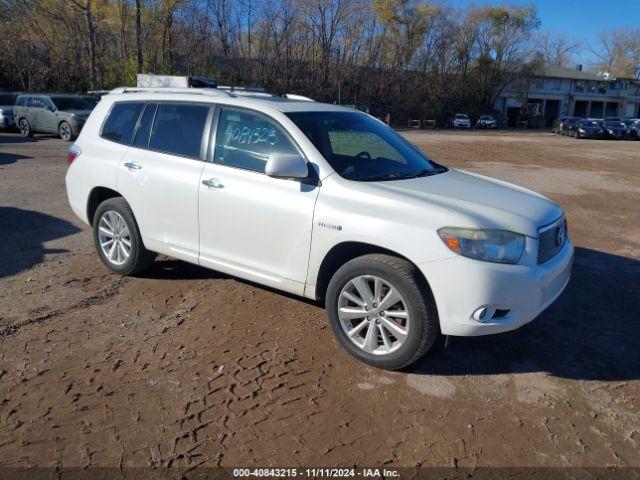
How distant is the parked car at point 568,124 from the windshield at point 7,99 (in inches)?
1563

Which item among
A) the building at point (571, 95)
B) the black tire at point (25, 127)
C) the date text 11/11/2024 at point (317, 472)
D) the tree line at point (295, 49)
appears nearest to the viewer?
the date text 11/11/2024 at point (317, 472)

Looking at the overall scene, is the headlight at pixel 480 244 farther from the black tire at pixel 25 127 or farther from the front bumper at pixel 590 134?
the front bumper at pixel 590 134

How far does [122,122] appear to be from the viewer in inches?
209

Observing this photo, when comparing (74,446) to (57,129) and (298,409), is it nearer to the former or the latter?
(298,409)

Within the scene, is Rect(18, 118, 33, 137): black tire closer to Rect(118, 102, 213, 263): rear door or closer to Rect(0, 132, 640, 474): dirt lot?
Rect(0, 132, 640, 474): dirt lot

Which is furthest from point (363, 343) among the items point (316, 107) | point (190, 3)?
point (190, 3)

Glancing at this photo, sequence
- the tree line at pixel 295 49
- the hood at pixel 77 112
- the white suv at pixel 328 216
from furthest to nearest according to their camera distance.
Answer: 1. the tree line at pixel 295 49
2. the hood at pixel 77 112
3. the white suv at pixel 328 216

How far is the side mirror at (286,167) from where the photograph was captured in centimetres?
381

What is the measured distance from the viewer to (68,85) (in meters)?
39.2

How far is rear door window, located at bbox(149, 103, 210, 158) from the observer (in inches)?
184

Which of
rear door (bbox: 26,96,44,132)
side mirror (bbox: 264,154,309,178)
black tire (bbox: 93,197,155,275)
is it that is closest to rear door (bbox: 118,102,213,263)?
black tire (bbox: 93,197,155,275)

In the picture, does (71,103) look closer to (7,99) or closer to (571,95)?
(7,99)

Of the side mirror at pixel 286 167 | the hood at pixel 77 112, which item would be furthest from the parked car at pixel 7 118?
the side mirror at pixel 286 167

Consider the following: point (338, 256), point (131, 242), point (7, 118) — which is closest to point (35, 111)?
point (7, 118)
